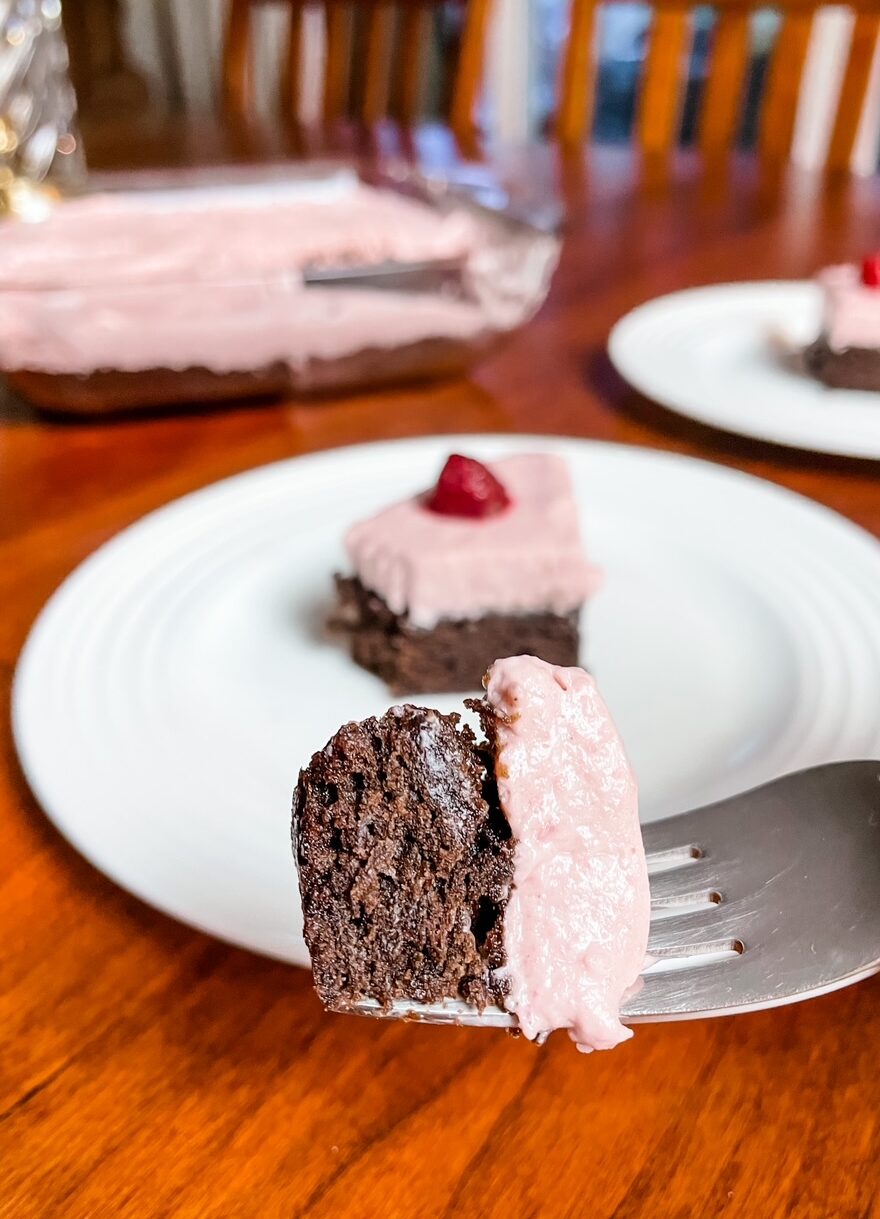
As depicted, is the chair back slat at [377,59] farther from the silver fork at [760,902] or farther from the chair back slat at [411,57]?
the silver fork at [760,902]

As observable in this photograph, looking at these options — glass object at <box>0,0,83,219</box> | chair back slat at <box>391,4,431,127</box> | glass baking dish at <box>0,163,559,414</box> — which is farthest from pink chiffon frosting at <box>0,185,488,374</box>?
chair back slat at <box>391,4,431,127</box>

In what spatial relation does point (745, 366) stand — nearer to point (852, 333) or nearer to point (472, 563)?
point (852, 333)

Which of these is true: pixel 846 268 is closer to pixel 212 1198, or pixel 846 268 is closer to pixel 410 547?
pixel 410 547

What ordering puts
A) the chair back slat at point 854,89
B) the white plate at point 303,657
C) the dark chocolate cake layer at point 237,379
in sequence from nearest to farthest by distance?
the white plate at point 303,657 < the dark chocolate cake layer at point 237,379 < the chair back slat at point 854,89

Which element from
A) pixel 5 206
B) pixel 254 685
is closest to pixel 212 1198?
pixel 254 685

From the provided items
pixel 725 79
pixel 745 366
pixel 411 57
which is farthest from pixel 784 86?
pixel 745 366

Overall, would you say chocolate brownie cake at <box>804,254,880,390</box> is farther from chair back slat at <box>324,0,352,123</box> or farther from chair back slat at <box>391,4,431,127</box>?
chair back slat at <box>324,0,352,123</box>


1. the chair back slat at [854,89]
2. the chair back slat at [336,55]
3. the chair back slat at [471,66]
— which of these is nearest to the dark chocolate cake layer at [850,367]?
the chair back slat at [854,89]
